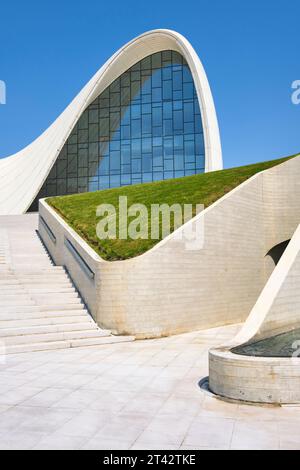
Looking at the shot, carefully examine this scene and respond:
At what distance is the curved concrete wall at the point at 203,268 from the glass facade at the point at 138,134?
55.2 feet

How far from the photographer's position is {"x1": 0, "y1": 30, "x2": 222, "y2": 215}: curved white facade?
1309 inches

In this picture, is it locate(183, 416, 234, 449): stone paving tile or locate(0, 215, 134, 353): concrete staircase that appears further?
locate(0, 215, 134, 353): concrete staircase

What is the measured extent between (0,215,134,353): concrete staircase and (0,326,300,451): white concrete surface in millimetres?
1316

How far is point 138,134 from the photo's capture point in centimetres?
3503

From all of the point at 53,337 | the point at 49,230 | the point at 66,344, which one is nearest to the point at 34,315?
the point at 53,337

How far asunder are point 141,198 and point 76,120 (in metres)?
→ 19.9

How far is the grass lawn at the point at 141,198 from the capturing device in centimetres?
1304

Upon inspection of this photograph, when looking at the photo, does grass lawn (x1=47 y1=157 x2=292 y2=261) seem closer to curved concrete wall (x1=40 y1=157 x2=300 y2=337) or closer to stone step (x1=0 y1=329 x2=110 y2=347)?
curved concrete wall (x1=40 y1=157 x2=300 y2=337)

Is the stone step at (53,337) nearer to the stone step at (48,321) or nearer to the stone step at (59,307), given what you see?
the stone step at (48,321)

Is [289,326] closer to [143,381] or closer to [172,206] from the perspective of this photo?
[143,381]

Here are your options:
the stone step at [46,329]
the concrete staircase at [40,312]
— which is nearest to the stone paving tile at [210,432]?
the concrete staircase at [40,312]

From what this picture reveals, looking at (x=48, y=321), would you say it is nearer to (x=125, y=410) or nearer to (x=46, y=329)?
(x=46, y=329)

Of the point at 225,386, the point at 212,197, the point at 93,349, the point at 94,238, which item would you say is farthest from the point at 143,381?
the point at 212,197

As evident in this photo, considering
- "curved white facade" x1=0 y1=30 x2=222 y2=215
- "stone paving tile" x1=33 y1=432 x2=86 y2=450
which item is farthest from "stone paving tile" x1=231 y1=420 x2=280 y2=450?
"curved white facade" x1=0 y1=30 x2=222 y2=215
